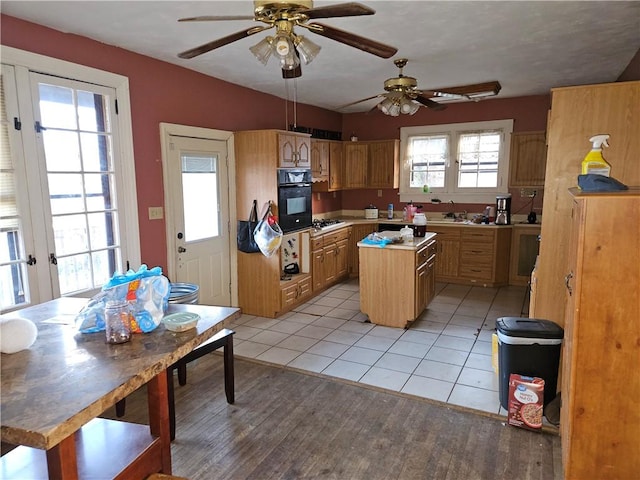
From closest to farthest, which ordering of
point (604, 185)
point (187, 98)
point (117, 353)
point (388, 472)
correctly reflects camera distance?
point (117, 353) → point (604, 185) → point (388, 472) → point (187, 98)

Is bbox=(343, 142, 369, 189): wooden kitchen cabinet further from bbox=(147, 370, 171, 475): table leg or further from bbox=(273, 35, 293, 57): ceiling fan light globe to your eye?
bbox=(147, 370, 171, 475): table leg

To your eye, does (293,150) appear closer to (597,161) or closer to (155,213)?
(155,213)

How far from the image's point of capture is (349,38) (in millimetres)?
2033

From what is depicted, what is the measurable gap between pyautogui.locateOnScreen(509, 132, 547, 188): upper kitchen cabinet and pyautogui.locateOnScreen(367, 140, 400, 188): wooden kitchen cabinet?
1636 millimetres

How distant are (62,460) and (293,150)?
3.88 meters

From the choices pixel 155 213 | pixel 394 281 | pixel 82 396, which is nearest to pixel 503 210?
pixel 394 281

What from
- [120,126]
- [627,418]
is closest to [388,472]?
[627,418]

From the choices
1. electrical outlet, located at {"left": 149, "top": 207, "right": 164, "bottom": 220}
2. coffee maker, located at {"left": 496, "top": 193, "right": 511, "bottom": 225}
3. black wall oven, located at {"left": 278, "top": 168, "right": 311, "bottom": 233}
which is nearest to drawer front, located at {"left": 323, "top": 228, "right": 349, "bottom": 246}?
black wall oven, located at {"left": 278, "top": 168, "right": 311, "bottom": 233}

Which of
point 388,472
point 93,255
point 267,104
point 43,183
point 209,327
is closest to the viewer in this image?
point 209,327

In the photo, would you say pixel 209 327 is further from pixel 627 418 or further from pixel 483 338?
pixel 483 338

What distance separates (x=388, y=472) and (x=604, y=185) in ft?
5.93

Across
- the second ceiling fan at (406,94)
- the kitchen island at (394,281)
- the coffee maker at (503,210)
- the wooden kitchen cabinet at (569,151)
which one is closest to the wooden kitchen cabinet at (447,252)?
the coffee maker at (503,210)

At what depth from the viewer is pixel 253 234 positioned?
4480mm

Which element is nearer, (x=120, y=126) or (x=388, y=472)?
(x=388, y=472)
